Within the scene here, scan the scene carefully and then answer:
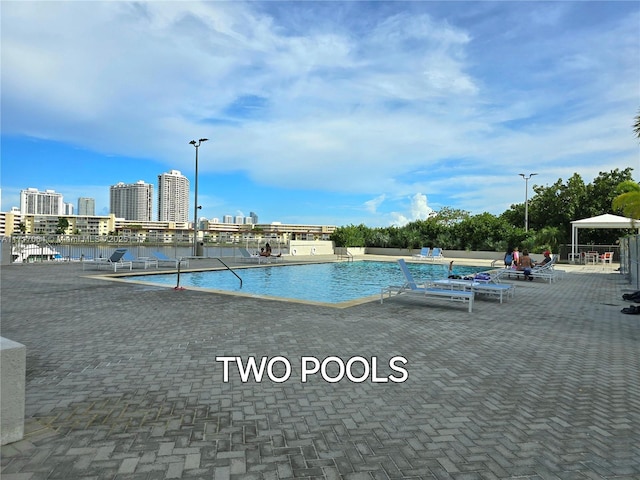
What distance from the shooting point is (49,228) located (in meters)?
102

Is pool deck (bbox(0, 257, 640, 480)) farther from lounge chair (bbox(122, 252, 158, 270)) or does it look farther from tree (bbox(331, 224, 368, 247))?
tree (bbox(331, 224, 368, 247))

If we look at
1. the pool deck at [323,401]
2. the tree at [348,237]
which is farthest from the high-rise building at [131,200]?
the pool deck at [323,401]

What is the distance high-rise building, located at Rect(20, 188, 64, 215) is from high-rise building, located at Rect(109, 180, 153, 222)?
21025 mm

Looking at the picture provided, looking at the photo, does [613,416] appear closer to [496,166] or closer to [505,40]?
[505,40]

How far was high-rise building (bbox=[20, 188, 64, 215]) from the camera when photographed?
4838 inches

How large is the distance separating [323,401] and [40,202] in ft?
503

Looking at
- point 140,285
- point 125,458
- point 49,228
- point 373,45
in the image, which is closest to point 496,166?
point 373,45

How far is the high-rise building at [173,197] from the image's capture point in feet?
294

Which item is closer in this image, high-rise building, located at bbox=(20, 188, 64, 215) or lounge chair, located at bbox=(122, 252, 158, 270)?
lounge chair, located at bbox=(122, 252, 158, 270)

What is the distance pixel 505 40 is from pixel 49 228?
117 metres

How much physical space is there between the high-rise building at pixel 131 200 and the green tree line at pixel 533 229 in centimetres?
10767

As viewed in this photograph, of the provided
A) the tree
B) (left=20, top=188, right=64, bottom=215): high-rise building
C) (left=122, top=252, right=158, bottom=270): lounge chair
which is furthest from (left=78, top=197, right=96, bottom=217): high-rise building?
(left=122, top=252, right=158, bottom=270): lounge chair

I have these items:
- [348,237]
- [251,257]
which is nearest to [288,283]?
[251,257]

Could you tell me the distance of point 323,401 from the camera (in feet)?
12.0
